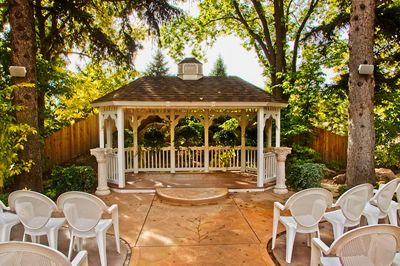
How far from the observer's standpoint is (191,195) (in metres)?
7.28

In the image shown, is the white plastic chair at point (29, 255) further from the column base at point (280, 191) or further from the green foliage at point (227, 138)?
the green foliage at point (227, 138)

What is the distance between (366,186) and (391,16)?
635 cm

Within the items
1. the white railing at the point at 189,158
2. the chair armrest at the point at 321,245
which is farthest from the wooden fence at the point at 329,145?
the chair armrest at the point at 321,245

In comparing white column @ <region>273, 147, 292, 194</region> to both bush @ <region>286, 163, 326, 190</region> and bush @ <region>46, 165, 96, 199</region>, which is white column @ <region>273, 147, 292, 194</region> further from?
bush @ <region>46, 165, 96, 199</region>

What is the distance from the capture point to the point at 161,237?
4859mm

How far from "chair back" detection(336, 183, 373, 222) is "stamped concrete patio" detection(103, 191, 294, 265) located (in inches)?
49.0

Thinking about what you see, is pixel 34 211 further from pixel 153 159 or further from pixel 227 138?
pixel 227 138

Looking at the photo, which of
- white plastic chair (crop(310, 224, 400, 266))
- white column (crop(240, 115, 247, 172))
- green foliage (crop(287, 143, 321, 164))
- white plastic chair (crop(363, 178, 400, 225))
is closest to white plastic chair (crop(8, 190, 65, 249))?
white plastic chair (crop(310, 224, 400, 266))

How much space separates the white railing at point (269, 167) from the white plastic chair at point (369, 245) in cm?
607

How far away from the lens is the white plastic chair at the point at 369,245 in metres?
2.40

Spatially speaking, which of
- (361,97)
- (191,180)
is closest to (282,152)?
(361,97)

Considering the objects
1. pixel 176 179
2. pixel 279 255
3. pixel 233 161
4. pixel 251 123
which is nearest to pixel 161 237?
pixel 279 255

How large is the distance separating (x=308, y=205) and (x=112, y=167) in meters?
6.28

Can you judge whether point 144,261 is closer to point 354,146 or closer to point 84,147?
point 354,146
